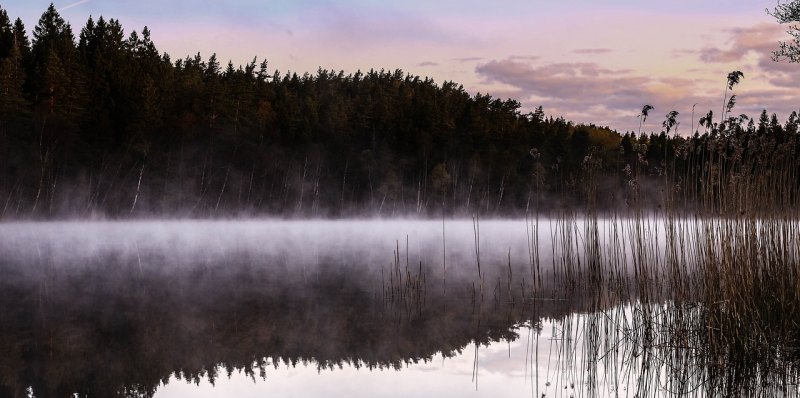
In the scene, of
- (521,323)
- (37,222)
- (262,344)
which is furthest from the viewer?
(37,222)

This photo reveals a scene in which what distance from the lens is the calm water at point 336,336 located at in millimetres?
6000

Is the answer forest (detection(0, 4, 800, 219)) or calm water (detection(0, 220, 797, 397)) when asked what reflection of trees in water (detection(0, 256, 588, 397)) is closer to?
calm water (detection(0, 220, 797, 397))

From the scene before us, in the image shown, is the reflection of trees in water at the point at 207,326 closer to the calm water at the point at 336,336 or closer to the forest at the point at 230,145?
the calm water at the point at 336,336

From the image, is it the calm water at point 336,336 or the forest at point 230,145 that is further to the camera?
the forest at point 230,145

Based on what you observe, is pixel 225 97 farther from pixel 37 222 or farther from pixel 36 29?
pixel 36 29

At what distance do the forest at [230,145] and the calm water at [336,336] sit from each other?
23.0m

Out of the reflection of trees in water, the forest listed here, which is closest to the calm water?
the reflection of trees in water

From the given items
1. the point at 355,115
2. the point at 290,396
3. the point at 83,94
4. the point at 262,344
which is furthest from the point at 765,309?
the point at 355,115

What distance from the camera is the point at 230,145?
4869cm

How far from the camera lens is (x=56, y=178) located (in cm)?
3884

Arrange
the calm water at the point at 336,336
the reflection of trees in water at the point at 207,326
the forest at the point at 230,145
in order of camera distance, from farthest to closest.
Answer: the forest at the point at 230,145, the reflection of trees in water at the point at 207,326, the calm water at the point at 336,336

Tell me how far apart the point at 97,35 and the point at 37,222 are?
98.0 feet

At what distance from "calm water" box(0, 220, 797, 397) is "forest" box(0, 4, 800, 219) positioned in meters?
23.0

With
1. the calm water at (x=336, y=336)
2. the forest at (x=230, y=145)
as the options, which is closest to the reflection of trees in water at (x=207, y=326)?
the calm water at (x=336, y=336)
